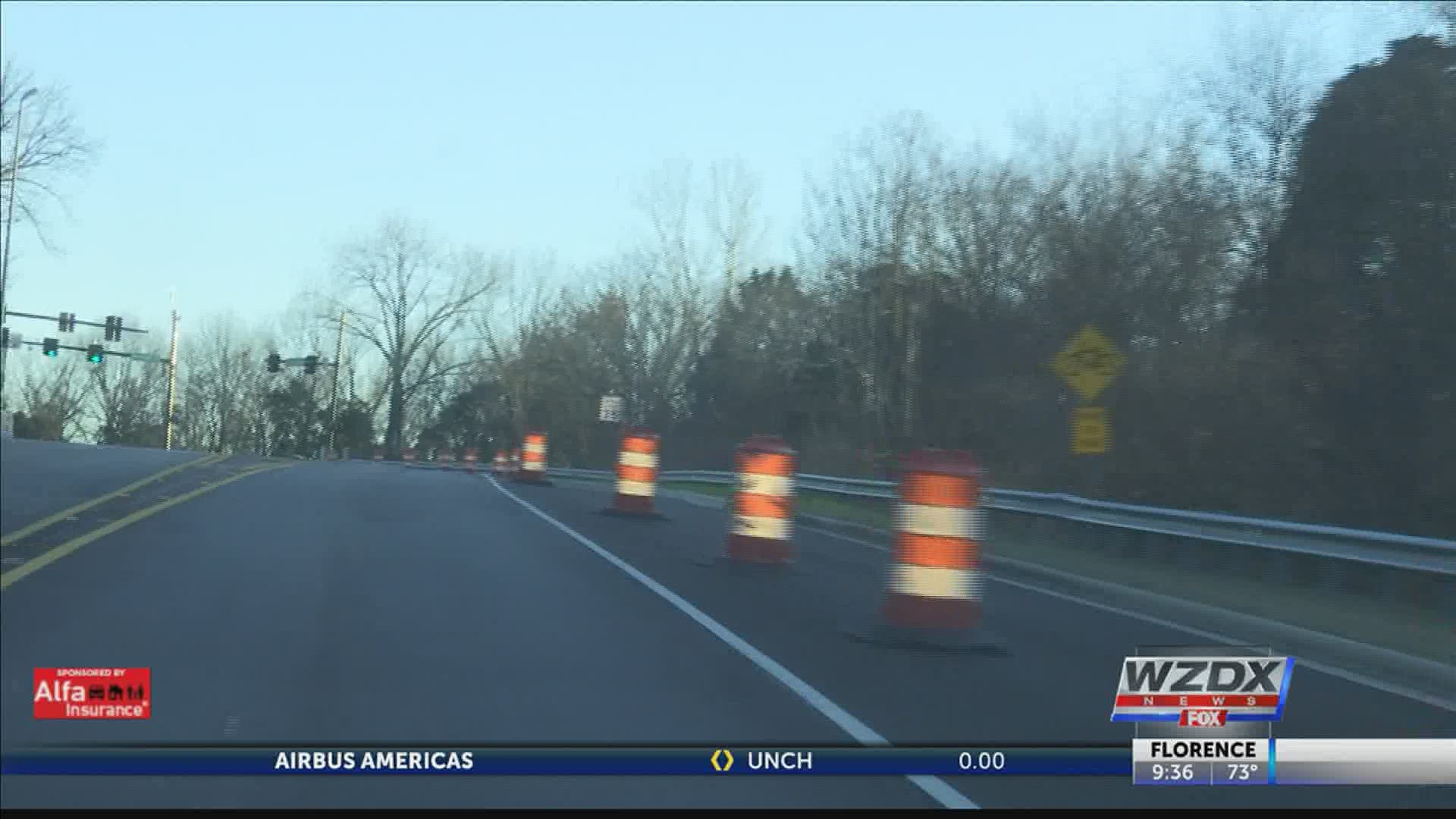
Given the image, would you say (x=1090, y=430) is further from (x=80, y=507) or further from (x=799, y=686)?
(x=80, y=507)

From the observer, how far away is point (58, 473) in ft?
60.8

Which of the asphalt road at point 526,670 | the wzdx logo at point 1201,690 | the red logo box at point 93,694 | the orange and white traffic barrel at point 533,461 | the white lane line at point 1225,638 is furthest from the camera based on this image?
the orange and white traffic barrel at point 533,461

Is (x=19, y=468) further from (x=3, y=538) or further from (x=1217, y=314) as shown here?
(x=1217, y=314)

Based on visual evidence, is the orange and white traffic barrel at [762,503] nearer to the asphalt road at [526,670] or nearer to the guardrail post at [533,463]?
the asphalt road at [526,670]

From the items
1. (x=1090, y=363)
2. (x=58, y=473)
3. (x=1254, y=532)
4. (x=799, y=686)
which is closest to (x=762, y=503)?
(x=1254, y=532)

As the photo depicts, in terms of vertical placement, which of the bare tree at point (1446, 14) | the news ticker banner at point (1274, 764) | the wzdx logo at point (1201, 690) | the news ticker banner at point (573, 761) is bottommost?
the news ticker banner at point (573, 761)

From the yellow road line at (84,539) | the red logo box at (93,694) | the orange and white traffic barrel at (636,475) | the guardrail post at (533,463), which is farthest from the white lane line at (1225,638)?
Result: the guardrail post at (533,463)

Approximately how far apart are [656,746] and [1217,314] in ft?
84.7

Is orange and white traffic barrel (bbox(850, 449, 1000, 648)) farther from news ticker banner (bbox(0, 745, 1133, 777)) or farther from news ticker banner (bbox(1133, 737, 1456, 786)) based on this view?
news ticker banner (bbox(1133, 737, 1456, 786))

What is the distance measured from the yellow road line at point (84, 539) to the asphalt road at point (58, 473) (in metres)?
0.61

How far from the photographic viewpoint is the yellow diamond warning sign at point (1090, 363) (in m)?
18.5

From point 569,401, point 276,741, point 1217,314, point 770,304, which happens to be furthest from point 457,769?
point 569,401

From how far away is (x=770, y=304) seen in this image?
2266 inches

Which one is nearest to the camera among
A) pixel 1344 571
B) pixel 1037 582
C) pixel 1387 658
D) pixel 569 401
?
pixel 1387 658
